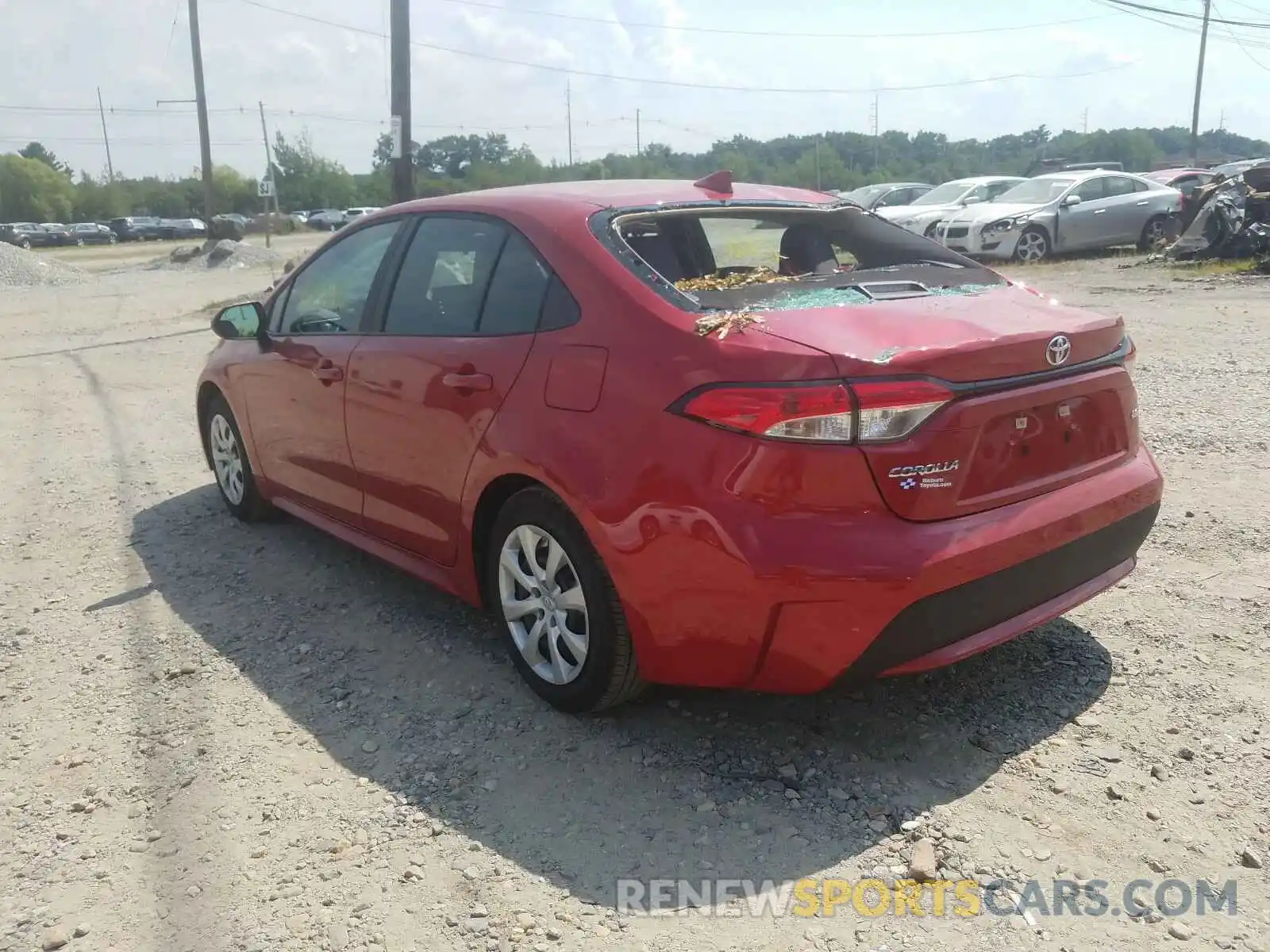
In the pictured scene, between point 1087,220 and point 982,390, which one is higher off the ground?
point 1087,220

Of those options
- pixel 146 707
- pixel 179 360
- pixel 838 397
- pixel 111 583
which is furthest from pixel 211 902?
pixel 179 360

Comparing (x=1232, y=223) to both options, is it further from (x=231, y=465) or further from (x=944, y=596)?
(x=944, y=596)

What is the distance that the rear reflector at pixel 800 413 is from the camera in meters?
2.69

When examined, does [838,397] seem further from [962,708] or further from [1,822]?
[1,822]

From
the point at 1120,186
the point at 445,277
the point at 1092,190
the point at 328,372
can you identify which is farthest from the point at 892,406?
the point at 1120,186

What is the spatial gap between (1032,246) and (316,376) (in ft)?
51.7

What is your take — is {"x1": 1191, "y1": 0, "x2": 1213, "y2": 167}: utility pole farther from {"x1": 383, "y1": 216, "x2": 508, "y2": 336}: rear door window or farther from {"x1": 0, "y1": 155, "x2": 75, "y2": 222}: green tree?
{"x1": 0, "y1": 155, "x2": 75, "y2": 222}: green tree

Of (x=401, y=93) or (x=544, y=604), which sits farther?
(x=401, y=93)

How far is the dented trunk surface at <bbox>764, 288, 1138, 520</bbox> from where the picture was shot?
2.73 m

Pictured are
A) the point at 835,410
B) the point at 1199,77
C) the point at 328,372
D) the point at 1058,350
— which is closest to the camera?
the point at 835,410

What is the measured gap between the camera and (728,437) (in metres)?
2.74

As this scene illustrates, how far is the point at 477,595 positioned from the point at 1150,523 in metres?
2.24

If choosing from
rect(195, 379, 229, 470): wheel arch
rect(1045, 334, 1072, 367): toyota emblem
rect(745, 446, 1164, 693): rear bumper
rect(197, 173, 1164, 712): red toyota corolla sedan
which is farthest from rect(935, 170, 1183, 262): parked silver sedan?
rect(745, 446, 1164, 693): rear bumper

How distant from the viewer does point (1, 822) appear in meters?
3.03
